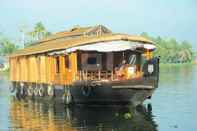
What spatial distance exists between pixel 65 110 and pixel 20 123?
486cm

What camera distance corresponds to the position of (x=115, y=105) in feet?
84.2

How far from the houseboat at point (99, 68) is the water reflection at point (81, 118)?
0.59 m

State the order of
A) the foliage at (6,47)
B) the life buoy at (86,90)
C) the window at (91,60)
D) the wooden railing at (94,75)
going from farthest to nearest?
the foliage at (6,47)
the window at (91,60)
the wooden railing at (94,75)
the life buoy at (86,90)

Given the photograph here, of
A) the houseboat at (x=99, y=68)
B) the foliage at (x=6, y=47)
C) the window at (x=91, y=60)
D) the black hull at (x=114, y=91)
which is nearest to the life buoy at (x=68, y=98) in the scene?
the houseboat at (x=99, y=68)

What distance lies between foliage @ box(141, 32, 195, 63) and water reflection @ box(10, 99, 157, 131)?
126 m

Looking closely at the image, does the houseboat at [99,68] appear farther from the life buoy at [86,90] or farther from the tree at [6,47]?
the tree at [6,47]

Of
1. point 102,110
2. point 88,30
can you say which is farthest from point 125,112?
point 88,30

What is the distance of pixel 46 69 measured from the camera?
30.9 meters

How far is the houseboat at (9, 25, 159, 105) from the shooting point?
24766 millimetres

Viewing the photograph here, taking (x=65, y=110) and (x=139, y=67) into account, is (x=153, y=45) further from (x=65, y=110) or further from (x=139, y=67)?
(x=65, y=110)

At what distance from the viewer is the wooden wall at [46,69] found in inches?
1076

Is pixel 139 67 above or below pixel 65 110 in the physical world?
above

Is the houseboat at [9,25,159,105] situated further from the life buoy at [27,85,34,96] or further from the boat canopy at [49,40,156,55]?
the life buoy at [27,85,34,96]

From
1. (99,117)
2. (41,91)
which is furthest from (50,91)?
(99,117)
